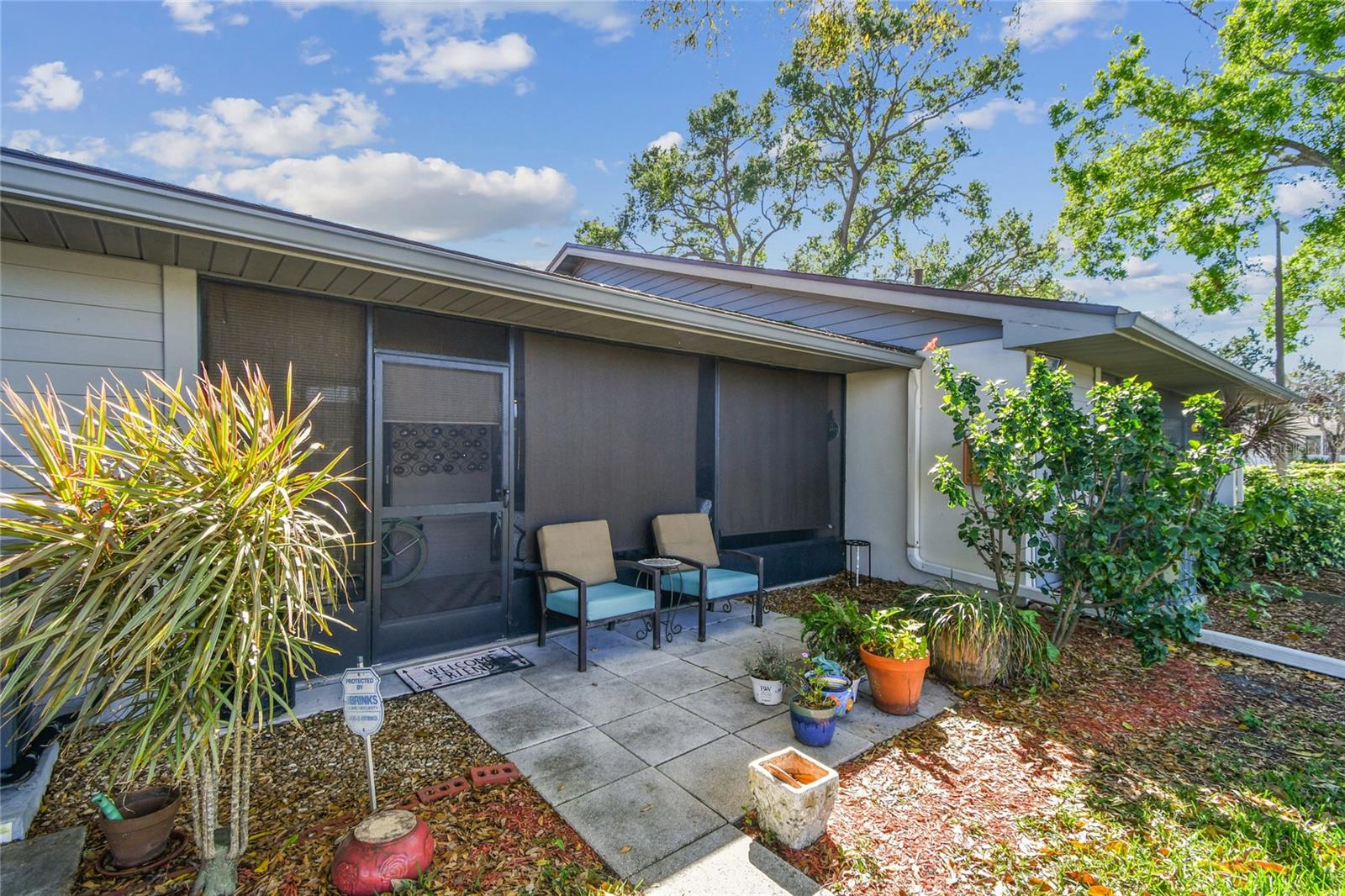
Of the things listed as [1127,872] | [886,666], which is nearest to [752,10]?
[886,666]

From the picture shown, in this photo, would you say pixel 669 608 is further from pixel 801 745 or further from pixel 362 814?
pixel 362 814

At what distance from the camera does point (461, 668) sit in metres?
4.02

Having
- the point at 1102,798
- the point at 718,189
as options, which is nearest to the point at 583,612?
the point at 1102,798

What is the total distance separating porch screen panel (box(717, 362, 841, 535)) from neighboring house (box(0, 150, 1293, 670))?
0.03 meters

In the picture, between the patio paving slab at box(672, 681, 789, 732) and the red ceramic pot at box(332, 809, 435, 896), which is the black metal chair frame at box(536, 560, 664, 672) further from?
the red ceramic pot at box(332, 809, 435, 896)

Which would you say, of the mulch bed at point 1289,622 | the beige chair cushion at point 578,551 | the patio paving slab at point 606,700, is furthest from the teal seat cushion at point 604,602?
the mulch bed at point 1289,622

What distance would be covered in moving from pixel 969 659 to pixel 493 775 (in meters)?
2.85

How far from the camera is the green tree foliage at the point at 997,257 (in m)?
16.7

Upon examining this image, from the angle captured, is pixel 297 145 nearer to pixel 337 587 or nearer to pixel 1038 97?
pixel 337 587

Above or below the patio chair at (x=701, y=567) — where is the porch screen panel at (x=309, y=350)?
above

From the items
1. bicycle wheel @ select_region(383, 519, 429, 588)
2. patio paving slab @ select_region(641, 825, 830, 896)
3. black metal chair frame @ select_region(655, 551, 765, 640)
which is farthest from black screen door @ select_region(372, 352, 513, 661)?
patio paving slab @ select_region(641, 825, 830, 896)

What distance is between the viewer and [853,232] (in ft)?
53.0

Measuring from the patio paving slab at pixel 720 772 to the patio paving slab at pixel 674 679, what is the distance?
633 mm

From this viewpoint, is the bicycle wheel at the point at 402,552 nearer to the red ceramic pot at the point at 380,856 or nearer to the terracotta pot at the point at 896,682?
the red ceramic pot at the point at 380,856
